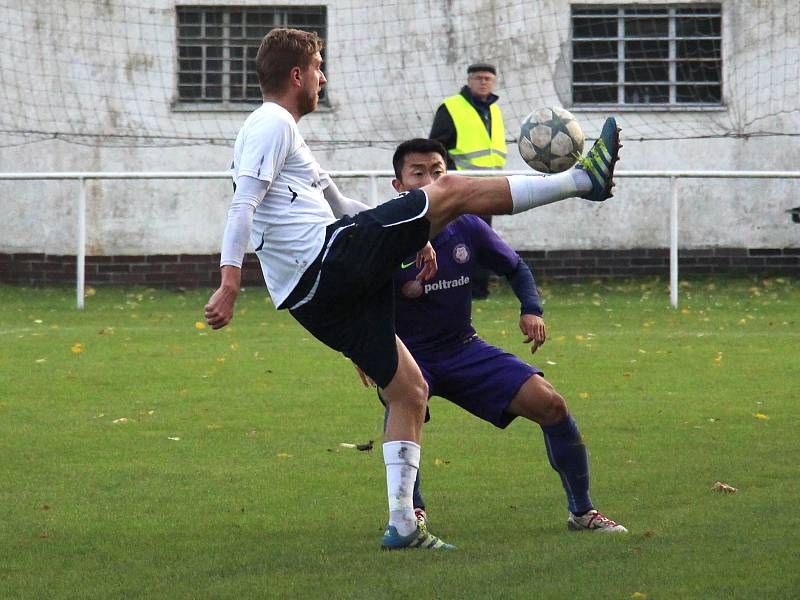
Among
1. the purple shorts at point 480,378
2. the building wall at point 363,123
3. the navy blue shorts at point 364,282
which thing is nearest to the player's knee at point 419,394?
the navy blue shorts at point 364,282

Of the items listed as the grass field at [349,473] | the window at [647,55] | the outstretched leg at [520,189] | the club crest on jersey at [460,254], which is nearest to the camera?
the grass field at [349,473]

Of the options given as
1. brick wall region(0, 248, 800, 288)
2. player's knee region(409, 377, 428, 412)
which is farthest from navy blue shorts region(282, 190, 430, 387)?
brick wall region(0, 248, 800, 288)

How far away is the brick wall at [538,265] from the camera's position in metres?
17.7

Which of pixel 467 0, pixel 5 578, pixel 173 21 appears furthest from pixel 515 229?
pixel 5 578

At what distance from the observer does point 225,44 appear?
59.4ft

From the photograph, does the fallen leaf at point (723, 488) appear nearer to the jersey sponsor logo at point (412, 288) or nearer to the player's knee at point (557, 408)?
the player's knee at point (557, 408)

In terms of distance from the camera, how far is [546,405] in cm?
551

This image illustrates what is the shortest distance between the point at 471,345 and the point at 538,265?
12166 mm

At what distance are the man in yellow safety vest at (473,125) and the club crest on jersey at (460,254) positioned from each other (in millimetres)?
8876

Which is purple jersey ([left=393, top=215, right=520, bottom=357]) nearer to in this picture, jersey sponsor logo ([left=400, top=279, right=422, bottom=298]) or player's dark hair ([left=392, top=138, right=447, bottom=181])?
jersey sponsor logo ([left=400, top=279, right=422, bottom=298])

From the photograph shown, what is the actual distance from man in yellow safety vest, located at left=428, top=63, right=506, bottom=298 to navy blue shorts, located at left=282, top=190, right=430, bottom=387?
9.60 meters

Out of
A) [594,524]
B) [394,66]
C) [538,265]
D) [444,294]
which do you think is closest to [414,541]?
[594,524]

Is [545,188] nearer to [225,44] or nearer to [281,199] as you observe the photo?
[281,199]

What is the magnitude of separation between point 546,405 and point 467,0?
12852 mm
